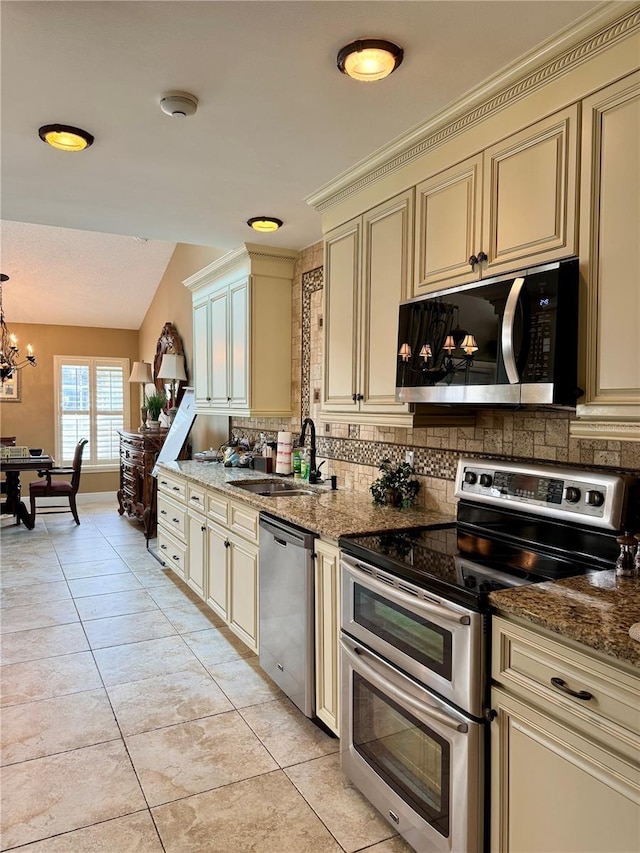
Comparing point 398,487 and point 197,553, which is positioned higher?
point 398,487

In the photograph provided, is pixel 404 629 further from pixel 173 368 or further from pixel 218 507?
pixel 173 368

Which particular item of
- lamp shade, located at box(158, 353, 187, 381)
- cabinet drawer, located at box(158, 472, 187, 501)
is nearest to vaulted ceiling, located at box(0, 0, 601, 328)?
cabinet drawer, located at box(158, 472, 187, 501)

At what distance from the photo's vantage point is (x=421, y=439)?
9.63ft

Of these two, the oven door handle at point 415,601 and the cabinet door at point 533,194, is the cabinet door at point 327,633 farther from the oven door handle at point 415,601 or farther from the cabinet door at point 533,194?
the cabinet door at point 533,194

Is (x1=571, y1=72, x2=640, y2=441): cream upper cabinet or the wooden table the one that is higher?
(x1=571, y1=72, x2=640, y2=441): cream upper cabinet

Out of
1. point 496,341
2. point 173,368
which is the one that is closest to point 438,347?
point 496,341

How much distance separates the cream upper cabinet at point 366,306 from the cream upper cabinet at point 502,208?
165 millimetres

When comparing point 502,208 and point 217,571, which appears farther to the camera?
point 217,571

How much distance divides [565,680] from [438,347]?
1.26 m

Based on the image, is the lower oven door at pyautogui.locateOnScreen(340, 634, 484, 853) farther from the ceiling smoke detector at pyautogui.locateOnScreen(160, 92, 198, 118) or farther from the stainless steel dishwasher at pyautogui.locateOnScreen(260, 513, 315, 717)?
the ceiling smoke detector at pyautogui.locateOnScreen(160, 92, 198, 118)

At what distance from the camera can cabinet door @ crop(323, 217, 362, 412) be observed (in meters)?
2.91

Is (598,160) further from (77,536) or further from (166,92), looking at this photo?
(77,536)

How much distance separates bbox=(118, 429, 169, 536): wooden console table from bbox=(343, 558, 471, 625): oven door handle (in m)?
4.38

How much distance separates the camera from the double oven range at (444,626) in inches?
62.2
